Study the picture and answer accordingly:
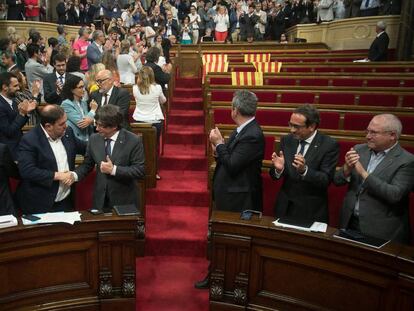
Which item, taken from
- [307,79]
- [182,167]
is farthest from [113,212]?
[307,79]

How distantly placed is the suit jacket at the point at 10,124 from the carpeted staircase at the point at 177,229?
43.7 inches

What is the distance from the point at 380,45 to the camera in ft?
21.8

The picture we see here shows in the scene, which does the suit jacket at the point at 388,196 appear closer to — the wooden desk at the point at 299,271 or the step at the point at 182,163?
the wooden desk at the point at 299,271

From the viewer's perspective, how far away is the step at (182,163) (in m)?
4.01

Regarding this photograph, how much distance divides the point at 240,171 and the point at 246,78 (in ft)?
9.81

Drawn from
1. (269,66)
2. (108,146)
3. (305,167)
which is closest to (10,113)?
(108,146)

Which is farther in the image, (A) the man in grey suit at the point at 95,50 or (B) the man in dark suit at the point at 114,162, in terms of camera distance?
(A) the man in grey suit at the point at 95,50

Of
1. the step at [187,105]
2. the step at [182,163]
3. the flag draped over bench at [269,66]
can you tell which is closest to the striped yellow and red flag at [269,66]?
the flag draped over bench at [269,66]

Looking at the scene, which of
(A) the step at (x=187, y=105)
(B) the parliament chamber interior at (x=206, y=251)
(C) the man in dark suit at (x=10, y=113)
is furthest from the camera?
(A) the step at (x=187, y=105)

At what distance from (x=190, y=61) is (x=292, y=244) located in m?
6.55

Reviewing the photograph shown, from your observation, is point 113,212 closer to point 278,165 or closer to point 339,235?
point 278,165

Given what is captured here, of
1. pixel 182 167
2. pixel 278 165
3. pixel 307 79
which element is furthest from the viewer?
pixel 307 79

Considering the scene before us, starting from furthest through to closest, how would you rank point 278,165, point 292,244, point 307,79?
point 307,79 < point 278,165 < point 292,244

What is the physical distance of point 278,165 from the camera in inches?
84.8
